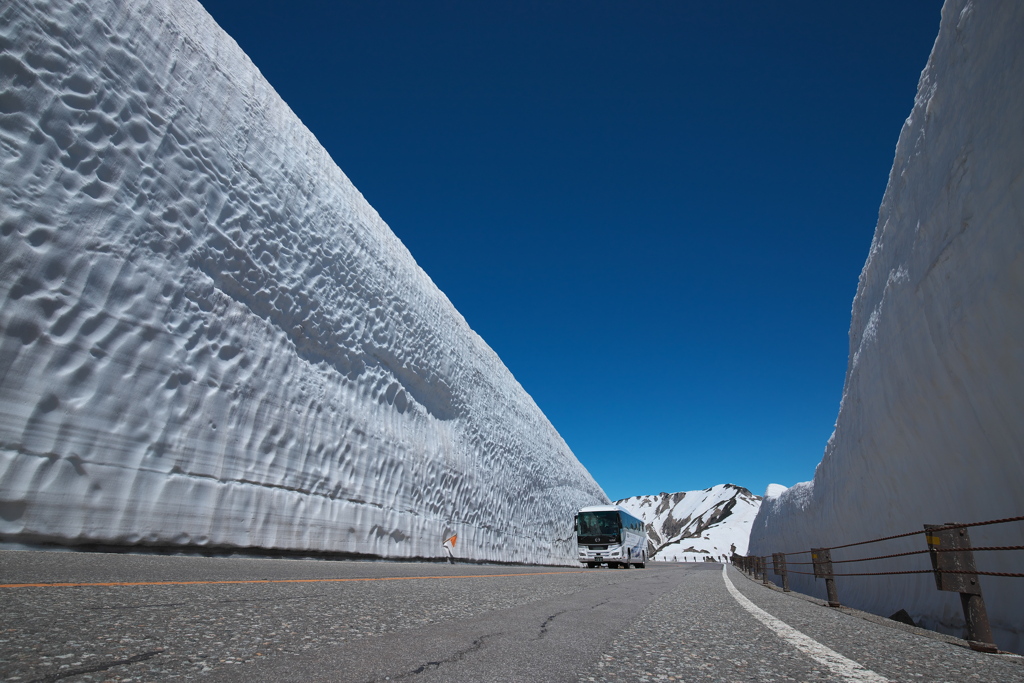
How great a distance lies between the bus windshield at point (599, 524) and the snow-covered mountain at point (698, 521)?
53.9 meters

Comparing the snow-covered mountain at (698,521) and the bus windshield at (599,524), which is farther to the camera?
the snow-covered mountain at (698,521)

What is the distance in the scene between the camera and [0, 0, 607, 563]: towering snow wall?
278 inches

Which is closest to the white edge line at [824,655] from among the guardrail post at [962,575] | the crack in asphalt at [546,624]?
the guardrail post at [962,575]

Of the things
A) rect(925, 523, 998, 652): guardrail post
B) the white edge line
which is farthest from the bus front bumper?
rect(925, 523, 998, 652): guardrail post

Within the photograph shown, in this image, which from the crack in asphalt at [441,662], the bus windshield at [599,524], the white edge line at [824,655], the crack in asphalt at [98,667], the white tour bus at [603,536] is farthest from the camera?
the bus windshield at [599,524]

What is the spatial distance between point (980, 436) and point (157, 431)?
10.4 m

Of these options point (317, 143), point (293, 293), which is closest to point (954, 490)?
point (293, 293)

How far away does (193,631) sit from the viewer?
9.33 ft

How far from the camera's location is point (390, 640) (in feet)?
A: 9.87

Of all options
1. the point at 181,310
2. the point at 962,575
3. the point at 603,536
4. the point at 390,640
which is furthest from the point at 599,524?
the point at 390,640

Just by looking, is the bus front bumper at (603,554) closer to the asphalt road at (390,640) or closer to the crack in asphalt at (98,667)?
the asphalt road at (390,640)

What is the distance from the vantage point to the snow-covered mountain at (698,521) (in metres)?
92.6

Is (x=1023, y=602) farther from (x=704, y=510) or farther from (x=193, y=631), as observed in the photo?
(x=704, y=510)

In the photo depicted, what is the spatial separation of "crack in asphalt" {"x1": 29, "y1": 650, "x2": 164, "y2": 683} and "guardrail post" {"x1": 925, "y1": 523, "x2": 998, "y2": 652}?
492 centimetres
